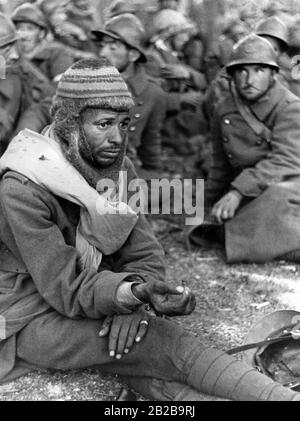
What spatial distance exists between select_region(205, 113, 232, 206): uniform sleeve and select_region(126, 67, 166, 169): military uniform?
89cm

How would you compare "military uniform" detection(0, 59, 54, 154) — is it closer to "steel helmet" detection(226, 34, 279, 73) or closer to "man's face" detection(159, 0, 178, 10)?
"steel helmet" detection(226, 34, 279, 73)

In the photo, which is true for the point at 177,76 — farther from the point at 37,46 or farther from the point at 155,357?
the point at 155,357

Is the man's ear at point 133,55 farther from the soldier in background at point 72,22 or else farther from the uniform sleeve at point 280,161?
the uniform sleeve at point 280,161

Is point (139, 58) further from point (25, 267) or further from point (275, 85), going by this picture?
point (25, 267)

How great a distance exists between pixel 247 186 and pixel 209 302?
1164 millimetres

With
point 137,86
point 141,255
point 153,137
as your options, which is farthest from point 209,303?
point 137,86

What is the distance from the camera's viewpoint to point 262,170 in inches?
220

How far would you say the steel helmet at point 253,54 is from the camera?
5.56m

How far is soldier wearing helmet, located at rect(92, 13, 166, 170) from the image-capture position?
6820 mm

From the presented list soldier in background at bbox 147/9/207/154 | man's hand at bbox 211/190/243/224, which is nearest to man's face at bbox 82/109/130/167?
man's hand at bbox 211/190/243/224

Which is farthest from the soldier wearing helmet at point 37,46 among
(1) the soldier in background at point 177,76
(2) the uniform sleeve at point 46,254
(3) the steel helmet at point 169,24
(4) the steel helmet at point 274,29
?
(2) the uniform sleeve at point 46,254

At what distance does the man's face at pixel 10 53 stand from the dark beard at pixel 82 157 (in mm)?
3338

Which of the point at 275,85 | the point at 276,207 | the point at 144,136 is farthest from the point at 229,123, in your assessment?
the point at 144,136

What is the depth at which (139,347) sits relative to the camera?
336cm
